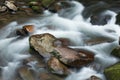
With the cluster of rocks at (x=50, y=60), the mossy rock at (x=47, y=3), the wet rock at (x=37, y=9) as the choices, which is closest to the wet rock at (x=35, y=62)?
the cluster of rocks at (x=50, y=60)

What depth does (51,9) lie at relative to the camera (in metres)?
10.9

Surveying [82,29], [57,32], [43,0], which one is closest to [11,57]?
[57,32]

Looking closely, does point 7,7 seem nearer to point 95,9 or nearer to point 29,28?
point 29,28

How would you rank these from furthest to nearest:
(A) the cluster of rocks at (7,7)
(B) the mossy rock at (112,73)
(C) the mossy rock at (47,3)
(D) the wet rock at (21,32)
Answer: (C) the mossy rock at (47,3) → (A) the cluster of rocks at (7,7) → (D) the wet rock at (21,32) → (B) the mossy rock at (112,73)

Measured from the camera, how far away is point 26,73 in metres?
6.84

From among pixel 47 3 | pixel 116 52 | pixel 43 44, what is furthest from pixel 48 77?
pixel 47 3

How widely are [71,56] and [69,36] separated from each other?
181cm

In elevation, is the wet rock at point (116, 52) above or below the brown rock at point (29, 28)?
below

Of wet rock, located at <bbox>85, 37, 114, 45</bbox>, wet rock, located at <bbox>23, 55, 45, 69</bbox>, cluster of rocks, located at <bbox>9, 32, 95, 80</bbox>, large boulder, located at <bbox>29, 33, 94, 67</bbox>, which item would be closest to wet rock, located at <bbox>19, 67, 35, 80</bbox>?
cluster of rocks, located at <bbox>9, 32, 95, 80</bbox>

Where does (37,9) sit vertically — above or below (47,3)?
below

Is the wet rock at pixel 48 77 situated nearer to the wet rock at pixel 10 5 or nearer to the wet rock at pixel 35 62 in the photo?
the wet rock at pixel 35 62

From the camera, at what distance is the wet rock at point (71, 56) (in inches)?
272

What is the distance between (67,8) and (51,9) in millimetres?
595

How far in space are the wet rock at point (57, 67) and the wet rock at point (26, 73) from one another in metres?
0.44
